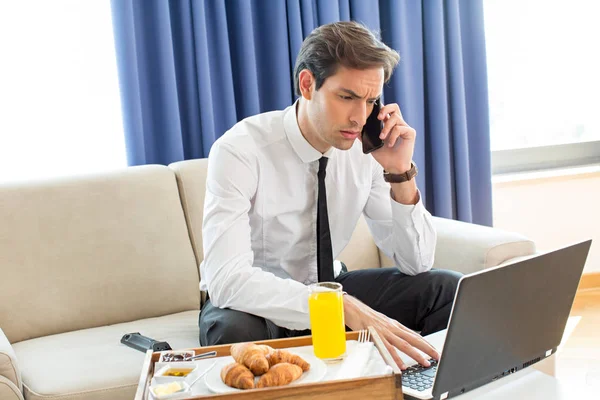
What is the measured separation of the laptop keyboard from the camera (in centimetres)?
128

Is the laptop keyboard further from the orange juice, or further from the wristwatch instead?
the wristwatch

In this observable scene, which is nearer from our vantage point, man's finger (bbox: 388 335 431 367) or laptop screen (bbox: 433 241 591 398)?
laptop screen (bbox: 433 241 591 398)

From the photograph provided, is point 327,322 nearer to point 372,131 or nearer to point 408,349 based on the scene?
point 408,349

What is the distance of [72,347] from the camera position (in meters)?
2.02

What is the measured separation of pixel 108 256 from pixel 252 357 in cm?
120

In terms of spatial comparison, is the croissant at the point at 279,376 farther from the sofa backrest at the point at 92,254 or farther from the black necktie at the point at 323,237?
the sofa backrest at the point at 92,254

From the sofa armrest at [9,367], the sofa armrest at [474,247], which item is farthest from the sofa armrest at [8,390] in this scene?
the sofa armrest at [474,247]

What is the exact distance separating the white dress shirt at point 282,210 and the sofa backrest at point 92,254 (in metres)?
0.28

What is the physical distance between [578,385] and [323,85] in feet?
3.27

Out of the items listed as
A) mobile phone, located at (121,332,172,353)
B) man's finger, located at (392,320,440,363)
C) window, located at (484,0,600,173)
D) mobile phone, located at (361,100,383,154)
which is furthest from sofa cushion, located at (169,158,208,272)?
window, located at (484,0,600,173)

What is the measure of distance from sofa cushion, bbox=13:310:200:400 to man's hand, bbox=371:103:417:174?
0.72 m

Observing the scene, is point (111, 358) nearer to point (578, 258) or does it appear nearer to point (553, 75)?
point (578, 258)

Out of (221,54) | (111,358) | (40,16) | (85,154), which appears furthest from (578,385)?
(40,16)

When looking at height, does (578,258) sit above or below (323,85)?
below
